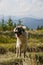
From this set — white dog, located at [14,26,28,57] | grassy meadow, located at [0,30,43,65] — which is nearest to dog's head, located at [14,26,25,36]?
white dog, located at [14,26,28,57]

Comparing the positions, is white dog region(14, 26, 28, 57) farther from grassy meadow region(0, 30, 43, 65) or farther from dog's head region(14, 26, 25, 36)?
grassy meadow region(0, 30, 43, 65)

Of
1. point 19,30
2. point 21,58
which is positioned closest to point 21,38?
point 19,30

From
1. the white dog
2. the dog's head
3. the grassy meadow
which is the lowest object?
the grassy meadow

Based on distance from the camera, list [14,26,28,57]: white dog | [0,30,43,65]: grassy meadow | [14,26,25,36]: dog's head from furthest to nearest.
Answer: [14,26,28,57]: white dog, [14,26,25,36]: dog's head, [0,30,43,65]: grassy meadow

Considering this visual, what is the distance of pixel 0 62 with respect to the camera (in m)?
10.5

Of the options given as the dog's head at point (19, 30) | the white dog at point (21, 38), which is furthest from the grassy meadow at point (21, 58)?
the dog's head at point (19, 30)

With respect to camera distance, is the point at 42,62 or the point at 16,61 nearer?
the point at 16,61

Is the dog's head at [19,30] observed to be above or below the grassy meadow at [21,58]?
above

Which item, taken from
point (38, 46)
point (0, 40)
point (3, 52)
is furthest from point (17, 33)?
point (0, 40)

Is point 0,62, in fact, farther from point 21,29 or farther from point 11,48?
point 11,48

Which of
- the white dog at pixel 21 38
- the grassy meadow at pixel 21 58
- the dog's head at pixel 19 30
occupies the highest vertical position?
the dog's head at pixel 19 30

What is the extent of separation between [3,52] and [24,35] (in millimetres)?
2221

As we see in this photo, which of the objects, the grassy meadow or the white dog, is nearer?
the grassy meadow

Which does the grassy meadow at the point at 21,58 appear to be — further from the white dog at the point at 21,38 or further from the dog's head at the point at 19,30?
the dog's head at the point at 19,30
